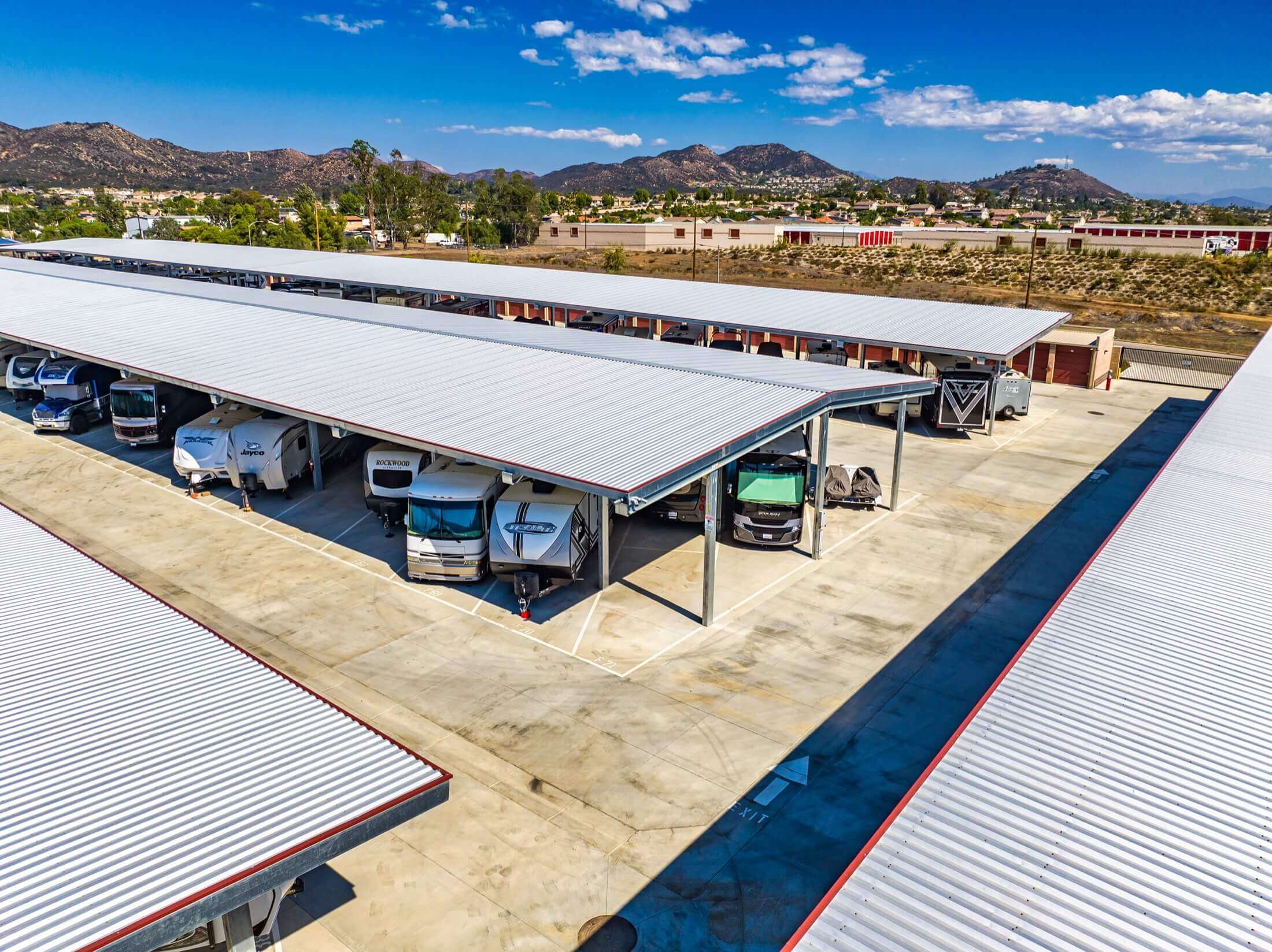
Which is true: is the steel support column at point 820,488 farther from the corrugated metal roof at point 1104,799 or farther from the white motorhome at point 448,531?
the corrugated metal roof at point 1104,799

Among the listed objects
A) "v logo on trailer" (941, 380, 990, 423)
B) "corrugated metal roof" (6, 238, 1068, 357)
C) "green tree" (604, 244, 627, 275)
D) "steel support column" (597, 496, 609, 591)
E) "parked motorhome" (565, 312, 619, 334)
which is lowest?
"steel support column" (597, 496, 609, 591)

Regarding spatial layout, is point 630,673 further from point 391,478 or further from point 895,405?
point 895,405

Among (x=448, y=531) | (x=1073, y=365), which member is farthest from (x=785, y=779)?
(x=1073, y=365)

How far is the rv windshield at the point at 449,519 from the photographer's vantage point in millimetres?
17344

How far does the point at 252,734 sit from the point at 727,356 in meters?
18.5

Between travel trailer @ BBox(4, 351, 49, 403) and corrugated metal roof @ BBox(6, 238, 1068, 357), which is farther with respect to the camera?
travel trailer @ BBox(4, 351, 49, 403)

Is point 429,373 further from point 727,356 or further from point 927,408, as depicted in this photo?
point 927,408

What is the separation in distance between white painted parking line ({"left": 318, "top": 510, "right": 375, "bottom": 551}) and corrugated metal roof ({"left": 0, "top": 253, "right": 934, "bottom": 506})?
9.96 ft

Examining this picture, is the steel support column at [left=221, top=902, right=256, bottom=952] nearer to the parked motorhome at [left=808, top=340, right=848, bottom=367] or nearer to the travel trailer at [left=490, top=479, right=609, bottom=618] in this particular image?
the travel trailer at [left=490, top=479, right=609, bottom=618]

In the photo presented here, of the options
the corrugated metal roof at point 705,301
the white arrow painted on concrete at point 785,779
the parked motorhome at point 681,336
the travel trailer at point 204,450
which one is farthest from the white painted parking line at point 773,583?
the parked motorhome at point 681,336

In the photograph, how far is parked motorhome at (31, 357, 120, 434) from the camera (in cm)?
2883

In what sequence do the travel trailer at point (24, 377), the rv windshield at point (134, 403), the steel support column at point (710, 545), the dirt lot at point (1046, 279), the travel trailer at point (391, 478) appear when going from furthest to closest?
the dirt lot at point (1046, 279)
the travel trailer at point (24, 377)
the rv windshield at point (134, 403)
the travel trailer at point (391, 478)
the steel support column at point (710, 545)

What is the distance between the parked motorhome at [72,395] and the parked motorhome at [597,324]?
1733 cm

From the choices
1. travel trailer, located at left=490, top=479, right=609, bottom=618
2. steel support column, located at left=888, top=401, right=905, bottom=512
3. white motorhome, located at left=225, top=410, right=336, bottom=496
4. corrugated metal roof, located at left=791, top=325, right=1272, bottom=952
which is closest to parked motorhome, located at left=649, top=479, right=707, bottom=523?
travel trailer, located at left=490, top=479, right=609, bottom=618
